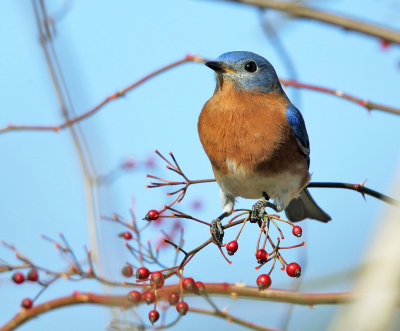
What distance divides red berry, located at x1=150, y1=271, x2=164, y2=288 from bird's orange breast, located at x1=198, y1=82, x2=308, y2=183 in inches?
65.9

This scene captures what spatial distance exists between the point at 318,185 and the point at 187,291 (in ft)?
4.43

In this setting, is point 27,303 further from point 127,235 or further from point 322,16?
point 322,16

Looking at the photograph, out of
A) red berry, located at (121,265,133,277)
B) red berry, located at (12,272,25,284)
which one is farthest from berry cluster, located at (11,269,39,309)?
red berry, located at (121,265,133,277)

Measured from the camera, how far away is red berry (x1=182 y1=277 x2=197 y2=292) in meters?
2.71

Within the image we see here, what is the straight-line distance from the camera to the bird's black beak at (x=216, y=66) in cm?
426

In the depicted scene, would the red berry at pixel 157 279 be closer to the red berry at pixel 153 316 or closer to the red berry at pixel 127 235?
the red berry at pixel 153 316

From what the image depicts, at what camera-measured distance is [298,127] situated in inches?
183

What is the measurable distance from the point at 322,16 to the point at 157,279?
158cm

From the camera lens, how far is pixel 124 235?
12.2ft

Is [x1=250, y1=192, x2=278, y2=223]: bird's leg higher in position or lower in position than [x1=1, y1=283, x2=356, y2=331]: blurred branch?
higher

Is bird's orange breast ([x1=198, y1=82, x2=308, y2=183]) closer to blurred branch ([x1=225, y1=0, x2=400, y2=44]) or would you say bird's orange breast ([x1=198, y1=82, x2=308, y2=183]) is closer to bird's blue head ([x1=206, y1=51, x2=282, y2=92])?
bird's blue head ([x1=206, y1=51, x2=282, y2=92])

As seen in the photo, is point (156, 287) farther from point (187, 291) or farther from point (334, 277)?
point (334, 277)

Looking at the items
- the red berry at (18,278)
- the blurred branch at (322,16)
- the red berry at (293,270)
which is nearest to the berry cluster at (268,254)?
the red berry at (293,270)

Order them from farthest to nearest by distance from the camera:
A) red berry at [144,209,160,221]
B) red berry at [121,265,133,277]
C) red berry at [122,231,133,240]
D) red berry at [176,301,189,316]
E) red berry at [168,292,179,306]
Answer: red berry at [122,231,133,240]
red berry at [121,265,133,277]
red berry at [144,209,160,221]
red berry at [168,292,179,306]
red berry at [176,301,189,316]
